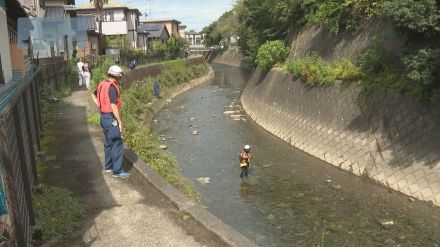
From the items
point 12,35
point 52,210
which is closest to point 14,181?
point 52,210

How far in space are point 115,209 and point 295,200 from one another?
7174 millimetres

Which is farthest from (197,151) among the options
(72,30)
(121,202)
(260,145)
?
(72,30)

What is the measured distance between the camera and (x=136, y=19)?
61.3m

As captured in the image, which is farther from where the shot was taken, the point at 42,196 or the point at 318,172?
the point at 318,172

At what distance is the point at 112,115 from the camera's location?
25.3ft

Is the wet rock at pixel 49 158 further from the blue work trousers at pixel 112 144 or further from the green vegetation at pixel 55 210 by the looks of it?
the green vegetation at pixel 55 210

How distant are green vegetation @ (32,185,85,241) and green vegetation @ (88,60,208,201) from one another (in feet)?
10.6

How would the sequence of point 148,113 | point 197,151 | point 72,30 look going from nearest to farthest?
point 197,151, point 148,113, point 72,30

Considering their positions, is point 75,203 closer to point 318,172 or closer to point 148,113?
point 318,172

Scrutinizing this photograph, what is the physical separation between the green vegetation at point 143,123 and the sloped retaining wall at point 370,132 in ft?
20.7

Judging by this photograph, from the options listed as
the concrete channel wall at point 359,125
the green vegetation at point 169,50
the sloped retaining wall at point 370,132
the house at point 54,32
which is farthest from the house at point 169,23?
the sloped retaining wall at point 370,132

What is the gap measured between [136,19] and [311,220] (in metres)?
55.9

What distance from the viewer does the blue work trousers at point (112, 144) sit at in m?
7.75

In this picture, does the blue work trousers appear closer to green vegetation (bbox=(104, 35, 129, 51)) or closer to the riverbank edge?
Result: the riverbank edge
